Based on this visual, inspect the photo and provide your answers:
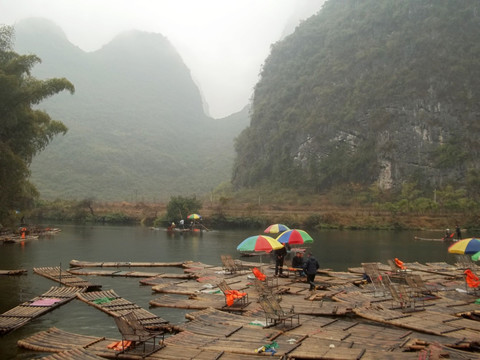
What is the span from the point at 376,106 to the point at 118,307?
87261mm

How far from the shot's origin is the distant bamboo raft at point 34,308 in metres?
11.8

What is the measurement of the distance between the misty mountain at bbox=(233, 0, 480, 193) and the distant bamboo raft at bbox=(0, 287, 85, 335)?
2899 inches

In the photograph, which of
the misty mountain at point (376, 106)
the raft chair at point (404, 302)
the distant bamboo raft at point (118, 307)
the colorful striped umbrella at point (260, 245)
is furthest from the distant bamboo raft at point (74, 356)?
the misty mountain at point (376, 106)

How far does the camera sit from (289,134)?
333 feet

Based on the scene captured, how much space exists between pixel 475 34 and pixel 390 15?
21237mm

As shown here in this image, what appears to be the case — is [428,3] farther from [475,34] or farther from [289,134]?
[289,134]

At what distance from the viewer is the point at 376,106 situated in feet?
303

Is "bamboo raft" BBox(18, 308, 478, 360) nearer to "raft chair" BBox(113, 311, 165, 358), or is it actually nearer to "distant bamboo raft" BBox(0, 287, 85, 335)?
"raft chair" BBox(113, 311, 165, 358)

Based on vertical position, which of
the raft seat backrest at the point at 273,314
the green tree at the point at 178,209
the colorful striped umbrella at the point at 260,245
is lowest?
the raft seat backrest at the point at 273,314

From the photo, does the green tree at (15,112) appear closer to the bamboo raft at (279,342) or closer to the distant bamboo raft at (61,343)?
the distant bamboo raft at (61,343)

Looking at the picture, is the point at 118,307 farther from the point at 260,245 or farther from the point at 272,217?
the point at 272,217

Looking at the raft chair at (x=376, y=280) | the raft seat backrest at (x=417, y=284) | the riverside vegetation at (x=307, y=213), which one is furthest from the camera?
the riverside vegetation at (x=307, y=213)

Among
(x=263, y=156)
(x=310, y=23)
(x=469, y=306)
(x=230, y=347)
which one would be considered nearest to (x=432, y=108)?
(x=263, y=156)

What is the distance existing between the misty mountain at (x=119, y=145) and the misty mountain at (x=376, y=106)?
25426 mm
